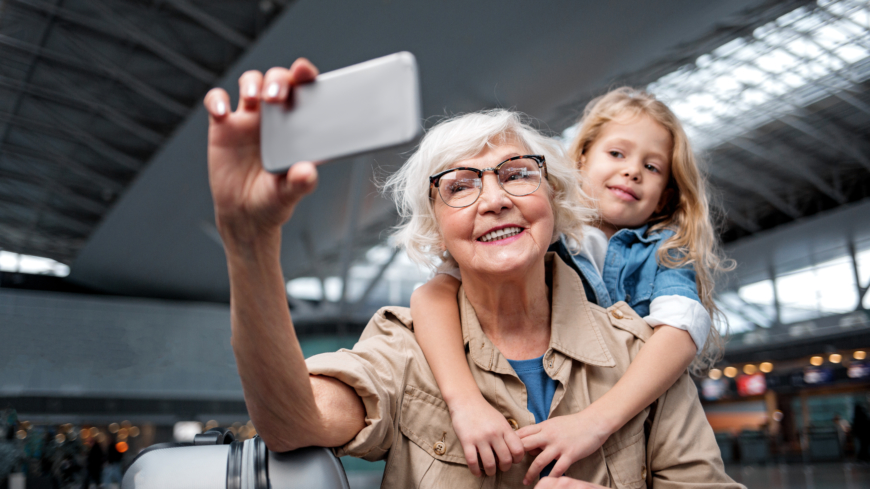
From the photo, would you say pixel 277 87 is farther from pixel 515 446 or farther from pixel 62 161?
pixel 62 161

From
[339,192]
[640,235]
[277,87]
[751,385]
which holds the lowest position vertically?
[751,385]

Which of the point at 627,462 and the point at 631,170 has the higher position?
the point at 631,170

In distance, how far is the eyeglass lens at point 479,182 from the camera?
5.14 feet

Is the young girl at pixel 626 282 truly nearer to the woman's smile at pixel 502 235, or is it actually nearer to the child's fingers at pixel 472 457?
the child's fingers at pixel 472 457

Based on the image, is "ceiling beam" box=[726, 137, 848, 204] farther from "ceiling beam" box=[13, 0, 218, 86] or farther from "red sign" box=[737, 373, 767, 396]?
"ceiling beam" box=[13, 0, 218, 86]

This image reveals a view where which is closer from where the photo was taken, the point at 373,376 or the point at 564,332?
the point at 373,376

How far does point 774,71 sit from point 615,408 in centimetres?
2130

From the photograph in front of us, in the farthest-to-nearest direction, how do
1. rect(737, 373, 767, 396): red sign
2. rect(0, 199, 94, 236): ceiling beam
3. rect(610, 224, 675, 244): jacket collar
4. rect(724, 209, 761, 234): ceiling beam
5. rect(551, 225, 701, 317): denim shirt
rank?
rect(724, 209, 761, 234): ceiling beam → rect(737, 373, 767, 396): red sign → rect(0, 199, 94, 236): ceiling beam → rect(610, 224, 675, 244): jacket collar → rect(551, 225, 701, 317): denim shirt

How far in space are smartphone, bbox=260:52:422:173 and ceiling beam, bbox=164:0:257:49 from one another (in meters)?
14.5

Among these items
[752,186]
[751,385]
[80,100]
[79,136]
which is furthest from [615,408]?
[751,385]

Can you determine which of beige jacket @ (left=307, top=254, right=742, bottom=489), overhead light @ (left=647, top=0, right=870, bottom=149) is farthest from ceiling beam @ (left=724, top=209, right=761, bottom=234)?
beige jacket @ (left=307, top=254, right=742, bottom=489)

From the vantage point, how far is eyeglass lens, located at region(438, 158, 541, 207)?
1.57 metres

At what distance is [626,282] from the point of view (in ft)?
7.06

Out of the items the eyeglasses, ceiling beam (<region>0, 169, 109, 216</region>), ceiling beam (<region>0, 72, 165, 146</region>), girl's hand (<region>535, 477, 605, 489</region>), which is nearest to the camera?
girl's hand (<region>535, 477, 605, 489</region>)
